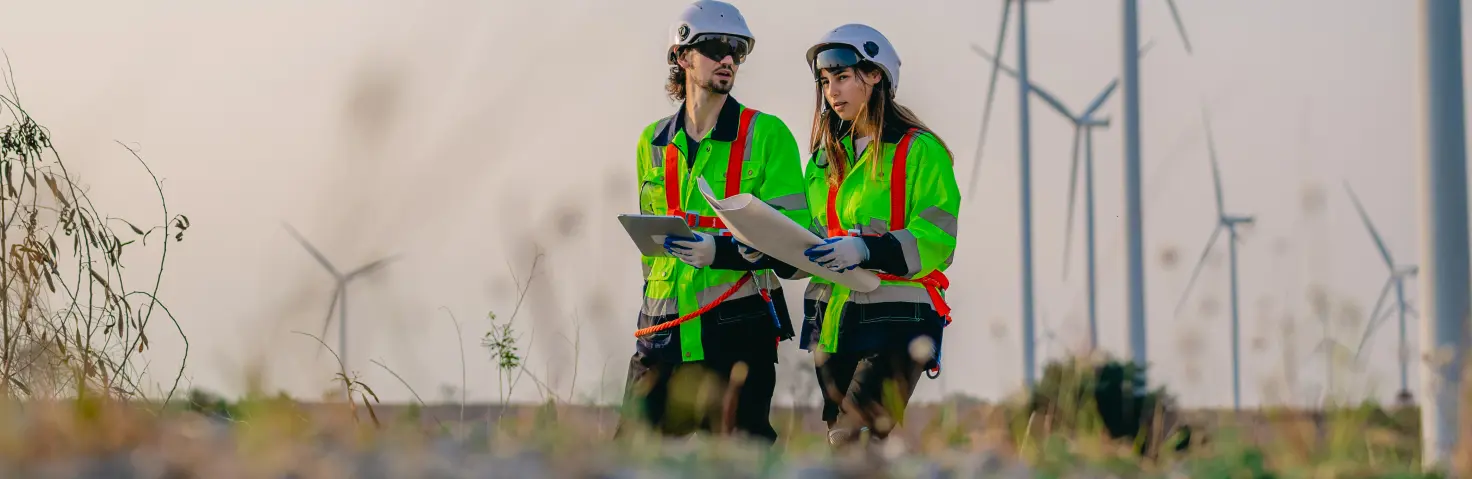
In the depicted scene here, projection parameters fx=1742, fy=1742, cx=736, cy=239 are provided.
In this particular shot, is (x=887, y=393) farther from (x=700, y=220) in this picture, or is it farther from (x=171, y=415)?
(x=171, y=415)

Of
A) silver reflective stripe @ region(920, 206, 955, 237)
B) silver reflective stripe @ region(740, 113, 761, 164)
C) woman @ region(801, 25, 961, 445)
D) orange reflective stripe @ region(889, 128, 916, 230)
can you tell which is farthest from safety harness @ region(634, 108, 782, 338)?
silver reflective stripe @ region(920, 206, 955, 237)

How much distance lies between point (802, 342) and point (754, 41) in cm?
96

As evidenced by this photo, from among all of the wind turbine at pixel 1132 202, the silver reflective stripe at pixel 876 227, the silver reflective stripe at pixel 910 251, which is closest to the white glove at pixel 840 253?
the silver reflective stripe at pixel 910 251

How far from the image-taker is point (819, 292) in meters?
5.34

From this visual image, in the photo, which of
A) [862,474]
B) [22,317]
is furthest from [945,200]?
[22,317]

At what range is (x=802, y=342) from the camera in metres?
5.43

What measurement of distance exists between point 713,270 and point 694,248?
239mm

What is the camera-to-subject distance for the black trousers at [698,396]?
17.2 ft

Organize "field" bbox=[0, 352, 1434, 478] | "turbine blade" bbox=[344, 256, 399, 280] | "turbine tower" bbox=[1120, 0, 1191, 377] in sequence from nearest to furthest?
"field" bbox=[0, 352, 1434, 478], "turbine blade" bbox=[344, 256, 399, 280], "turbine tower" bbox=[1120, 0, 1191, 377]

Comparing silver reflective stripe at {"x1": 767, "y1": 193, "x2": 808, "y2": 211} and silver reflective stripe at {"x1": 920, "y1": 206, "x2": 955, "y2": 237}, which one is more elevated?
silver reflective stripe at {"x1": 767, "y1": 193, "x2": 808, "y2": 211}

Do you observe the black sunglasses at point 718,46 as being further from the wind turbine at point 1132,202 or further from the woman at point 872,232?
the wind turbine at point 1132,202

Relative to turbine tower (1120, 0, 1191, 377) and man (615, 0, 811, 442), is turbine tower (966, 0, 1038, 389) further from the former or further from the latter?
man (615, 0, 811, 442)

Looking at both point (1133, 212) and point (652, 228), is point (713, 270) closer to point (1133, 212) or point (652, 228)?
point (652, 228)

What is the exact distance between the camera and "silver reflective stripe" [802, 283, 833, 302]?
529 cm
